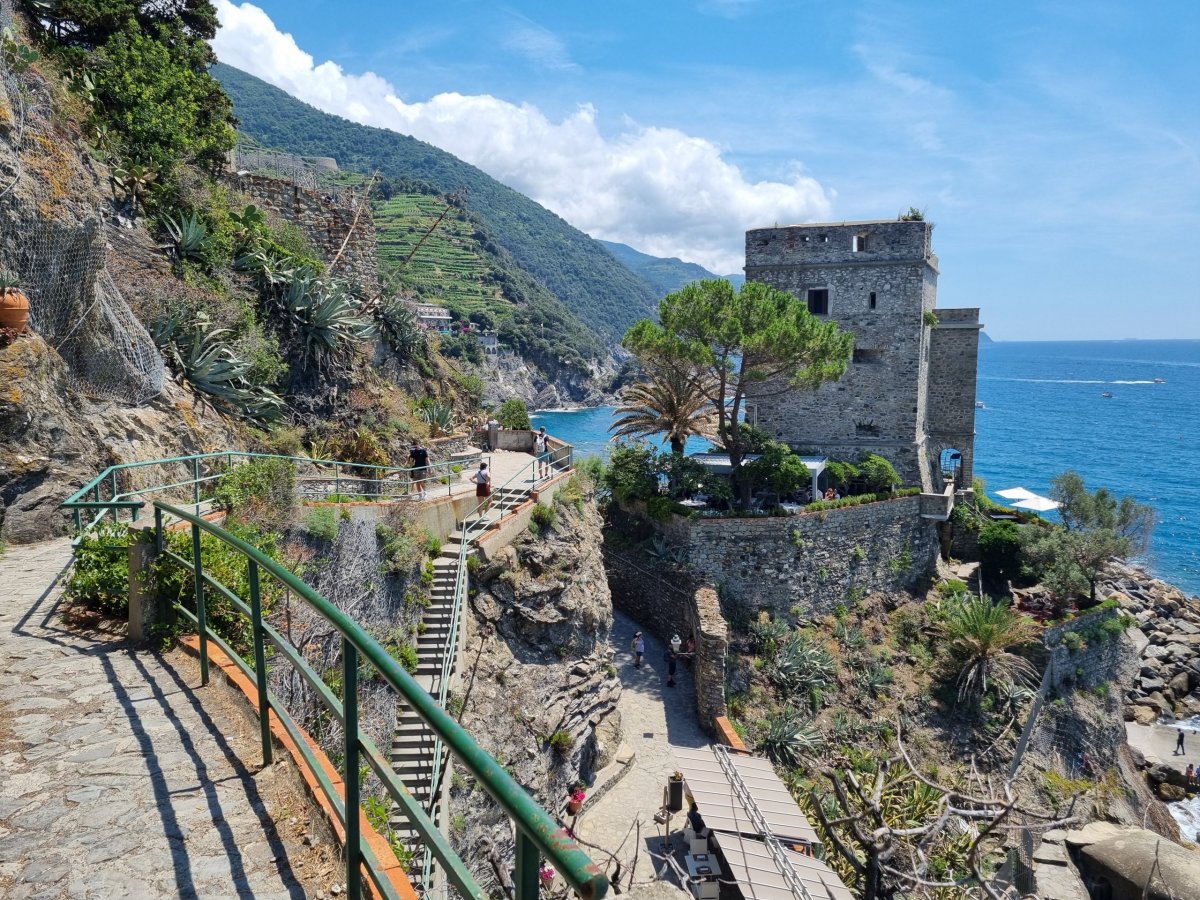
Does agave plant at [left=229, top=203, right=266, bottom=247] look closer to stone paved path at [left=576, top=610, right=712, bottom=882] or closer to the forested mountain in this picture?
stone paved path at [left=576, top=610, right=712, bottom=882]

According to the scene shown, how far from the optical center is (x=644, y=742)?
1645cm

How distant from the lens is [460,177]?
159500mm

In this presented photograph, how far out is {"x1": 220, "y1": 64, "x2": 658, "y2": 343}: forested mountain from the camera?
491ft

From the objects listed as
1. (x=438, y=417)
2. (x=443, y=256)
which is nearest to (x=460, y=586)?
(x=438, y=417)

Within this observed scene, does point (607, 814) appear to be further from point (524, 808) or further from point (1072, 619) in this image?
point (1072, 619)

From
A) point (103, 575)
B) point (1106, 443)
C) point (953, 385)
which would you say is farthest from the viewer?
point (1106, 443)

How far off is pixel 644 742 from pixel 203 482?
1070 cm

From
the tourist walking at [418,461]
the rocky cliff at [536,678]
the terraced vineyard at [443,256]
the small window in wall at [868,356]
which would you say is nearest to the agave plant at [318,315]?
the tourist walking at [418,461]

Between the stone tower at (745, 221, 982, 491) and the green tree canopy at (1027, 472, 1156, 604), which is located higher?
the stone tower at (745, 221, 982, 491)

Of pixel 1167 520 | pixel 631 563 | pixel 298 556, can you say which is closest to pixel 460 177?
pixel 1167 520

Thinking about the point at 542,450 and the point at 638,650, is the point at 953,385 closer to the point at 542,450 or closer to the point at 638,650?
the point at 638,650

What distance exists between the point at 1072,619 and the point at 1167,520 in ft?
139

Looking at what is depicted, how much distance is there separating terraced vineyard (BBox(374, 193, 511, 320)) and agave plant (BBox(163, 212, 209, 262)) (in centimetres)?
6351

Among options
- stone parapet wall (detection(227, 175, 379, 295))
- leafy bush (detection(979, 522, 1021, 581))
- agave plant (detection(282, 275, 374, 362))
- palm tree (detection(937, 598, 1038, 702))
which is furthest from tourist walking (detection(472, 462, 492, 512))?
leafy bush (detection(979, 522, 1021, 581))
